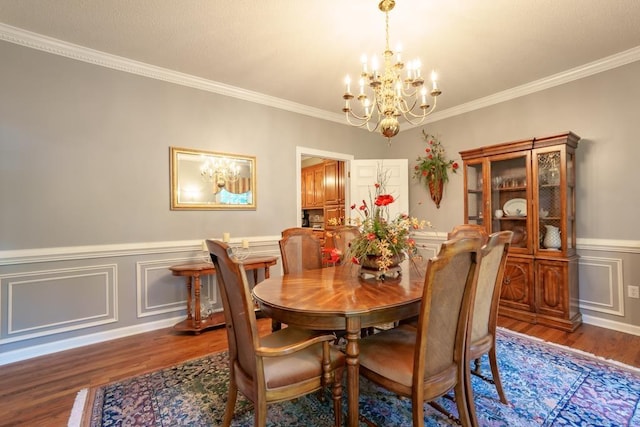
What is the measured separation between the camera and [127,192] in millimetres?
2943

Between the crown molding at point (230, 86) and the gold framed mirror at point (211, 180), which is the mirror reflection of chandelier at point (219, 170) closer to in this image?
the gold framed mirror at point (211, 180)

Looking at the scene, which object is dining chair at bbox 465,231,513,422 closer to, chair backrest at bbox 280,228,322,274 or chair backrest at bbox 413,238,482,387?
chair backrest at bbox 413,238,482,387

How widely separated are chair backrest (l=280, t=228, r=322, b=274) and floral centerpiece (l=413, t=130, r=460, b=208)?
97.9 inches

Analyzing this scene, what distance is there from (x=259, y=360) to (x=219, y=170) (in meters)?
2.63

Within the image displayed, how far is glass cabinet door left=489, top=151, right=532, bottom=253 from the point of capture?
327cm

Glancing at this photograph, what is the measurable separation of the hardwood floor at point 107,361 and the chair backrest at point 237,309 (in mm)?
1198

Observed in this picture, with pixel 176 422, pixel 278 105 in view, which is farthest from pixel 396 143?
pixel 176 422

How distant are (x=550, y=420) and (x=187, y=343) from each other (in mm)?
2719

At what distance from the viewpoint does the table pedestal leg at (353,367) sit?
1407 millimetres

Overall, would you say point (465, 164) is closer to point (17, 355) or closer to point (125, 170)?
point (125, 170)

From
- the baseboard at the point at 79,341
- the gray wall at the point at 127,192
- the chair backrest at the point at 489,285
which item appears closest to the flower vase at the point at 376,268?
the chair backrest at the point at 489,285

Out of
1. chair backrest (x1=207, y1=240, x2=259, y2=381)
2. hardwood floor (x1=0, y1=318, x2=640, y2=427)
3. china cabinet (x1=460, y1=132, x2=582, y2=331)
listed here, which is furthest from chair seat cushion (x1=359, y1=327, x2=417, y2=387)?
china cabinet (x1=460, y1=132, x2=582, y2=331)

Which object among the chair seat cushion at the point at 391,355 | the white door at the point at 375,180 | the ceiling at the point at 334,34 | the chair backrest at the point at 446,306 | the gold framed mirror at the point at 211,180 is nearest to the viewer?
the chair backrest at the point at 446,306

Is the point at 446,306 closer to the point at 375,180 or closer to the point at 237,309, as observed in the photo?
the point at 237,309
